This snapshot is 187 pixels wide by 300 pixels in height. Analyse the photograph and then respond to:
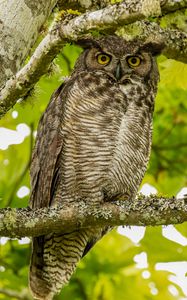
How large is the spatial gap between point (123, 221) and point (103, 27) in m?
0.91

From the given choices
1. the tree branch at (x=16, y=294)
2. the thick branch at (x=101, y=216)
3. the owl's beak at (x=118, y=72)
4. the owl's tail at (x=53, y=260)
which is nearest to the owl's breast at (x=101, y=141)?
the owl's beak at (x=118, y=72)

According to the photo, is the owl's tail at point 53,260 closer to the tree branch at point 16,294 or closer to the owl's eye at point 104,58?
the tree branch at point 16,294

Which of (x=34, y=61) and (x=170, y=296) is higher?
(x=34, y=61)

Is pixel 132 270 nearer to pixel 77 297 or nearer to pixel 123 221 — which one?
pixel 77 297

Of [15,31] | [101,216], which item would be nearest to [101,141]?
[101,216]

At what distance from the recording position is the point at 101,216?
3201 millimetres

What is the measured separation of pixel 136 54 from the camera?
4.78 m

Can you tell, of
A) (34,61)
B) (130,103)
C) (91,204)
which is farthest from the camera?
(130,103)

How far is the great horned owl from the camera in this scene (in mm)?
4355

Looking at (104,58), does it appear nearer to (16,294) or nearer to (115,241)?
(16,294)

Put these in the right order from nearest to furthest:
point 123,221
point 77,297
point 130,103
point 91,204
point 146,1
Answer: point 146,1 < point 123,221 < point 91,204 < point 130,103 < point 77,297

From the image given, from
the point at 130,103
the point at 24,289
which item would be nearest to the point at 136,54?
the point at 130,103

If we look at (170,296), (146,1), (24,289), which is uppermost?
(146,1)

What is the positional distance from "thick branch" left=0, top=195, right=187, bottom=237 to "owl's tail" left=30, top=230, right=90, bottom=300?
1419 mm
